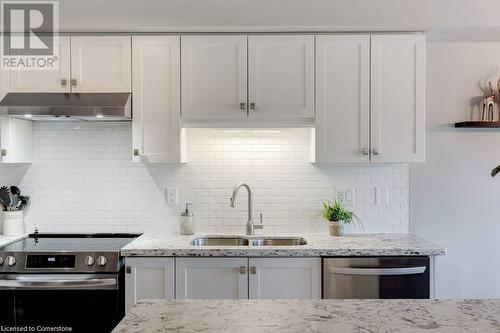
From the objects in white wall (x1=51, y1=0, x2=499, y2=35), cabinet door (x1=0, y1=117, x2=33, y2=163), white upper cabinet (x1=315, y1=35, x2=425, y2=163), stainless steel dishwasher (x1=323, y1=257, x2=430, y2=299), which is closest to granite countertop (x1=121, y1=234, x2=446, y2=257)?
stainless steel dishwasher (x1=323, y1=257, x2=430, y2=299)

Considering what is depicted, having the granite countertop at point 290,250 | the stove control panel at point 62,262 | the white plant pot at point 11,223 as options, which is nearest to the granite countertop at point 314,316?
the granite countertop at point 290,250

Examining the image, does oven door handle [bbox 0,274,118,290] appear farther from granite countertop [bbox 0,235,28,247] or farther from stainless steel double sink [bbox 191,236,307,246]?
stainless steel double sink [bbox 191,236,307,246]

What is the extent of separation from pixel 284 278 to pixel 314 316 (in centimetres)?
137

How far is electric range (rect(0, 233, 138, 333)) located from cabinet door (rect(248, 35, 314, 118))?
1362 millimetres

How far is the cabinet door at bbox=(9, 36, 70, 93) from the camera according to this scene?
315cm

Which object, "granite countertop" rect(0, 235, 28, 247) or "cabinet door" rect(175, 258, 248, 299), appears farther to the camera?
"granite countertop" rect(0, 235, 28, 247)

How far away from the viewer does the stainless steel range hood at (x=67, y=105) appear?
299 cm

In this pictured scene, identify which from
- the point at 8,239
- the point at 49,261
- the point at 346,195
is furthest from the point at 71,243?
the point at 346,195

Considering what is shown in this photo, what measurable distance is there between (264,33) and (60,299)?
2.15m

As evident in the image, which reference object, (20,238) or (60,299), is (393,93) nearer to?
(60,299)

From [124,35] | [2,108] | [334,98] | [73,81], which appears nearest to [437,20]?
[334,98]

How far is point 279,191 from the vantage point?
3.48m

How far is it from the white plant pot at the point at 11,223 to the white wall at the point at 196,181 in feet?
0.30

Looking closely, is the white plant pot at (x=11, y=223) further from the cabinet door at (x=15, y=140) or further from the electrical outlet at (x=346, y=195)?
the electrical outlet at (x=346, y=195)
